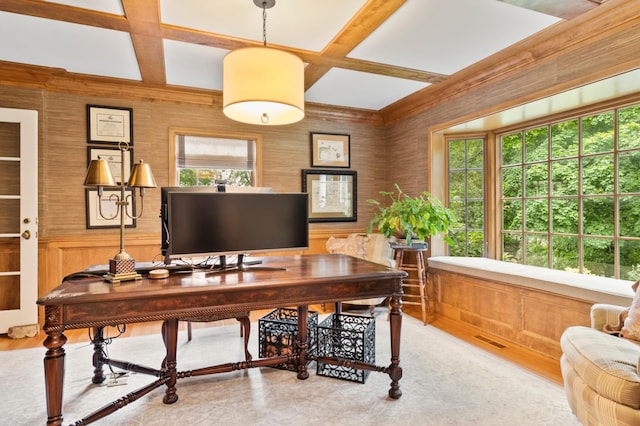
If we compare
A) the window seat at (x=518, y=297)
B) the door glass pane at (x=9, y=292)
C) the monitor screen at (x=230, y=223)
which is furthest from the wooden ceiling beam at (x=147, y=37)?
Result: the window seat at (x=518, y=297)

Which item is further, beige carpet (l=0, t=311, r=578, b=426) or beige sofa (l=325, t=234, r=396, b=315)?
beige sofa (l=325, t=234, r=396, b=315)

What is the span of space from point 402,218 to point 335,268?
4.89ft

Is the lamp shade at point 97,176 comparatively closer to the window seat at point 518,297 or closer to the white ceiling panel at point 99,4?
the white ceiling panel at point 99,4

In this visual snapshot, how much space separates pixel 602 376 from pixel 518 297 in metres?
1.55

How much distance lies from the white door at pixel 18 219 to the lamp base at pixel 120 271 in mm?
2136

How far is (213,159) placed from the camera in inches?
164

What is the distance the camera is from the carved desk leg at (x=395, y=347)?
7.38 feet

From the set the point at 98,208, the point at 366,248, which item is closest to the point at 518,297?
the point at 366,248

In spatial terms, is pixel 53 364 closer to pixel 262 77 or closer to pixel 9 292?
pixel 262 77

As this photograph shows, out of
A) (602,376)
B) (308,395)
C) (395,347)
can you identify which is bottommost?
(308,395)

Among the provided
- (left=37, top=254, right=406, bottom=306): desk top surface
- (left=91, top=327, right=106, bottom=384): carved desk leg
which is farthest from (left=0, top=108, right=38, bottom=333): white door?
(left=37, top=254, right=406, bottom=306): desk top surface

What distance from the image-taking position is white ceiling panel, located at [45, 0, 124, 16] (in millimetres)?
2238

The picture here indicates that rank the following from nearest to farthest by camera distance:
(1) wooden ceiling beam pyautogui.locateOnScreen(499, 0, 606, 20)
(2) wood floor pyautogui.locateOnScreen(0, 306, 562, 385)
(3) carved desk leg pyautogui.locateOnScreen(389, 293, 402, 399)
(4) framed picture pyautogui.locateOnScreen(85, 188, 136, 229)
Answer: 1. (1) wooden ceiling beam pyautogui.locateOnScreen(499, 0, 606, 20)
2. (3) carved desk leg pyautogui.locateOnScreen(389, 293, 402, 399)
3. (2) wood floor pyautogui.locateOnScreen(0, 306, 562, 385)
4. (4) framed picture pyautogui.locateOnScreen(85, 188, 136, 229)

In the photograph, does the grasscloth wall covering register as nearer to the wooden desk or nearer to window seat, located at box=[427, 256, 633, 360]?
window seat, located at box=[427, 256, 633, 360]
